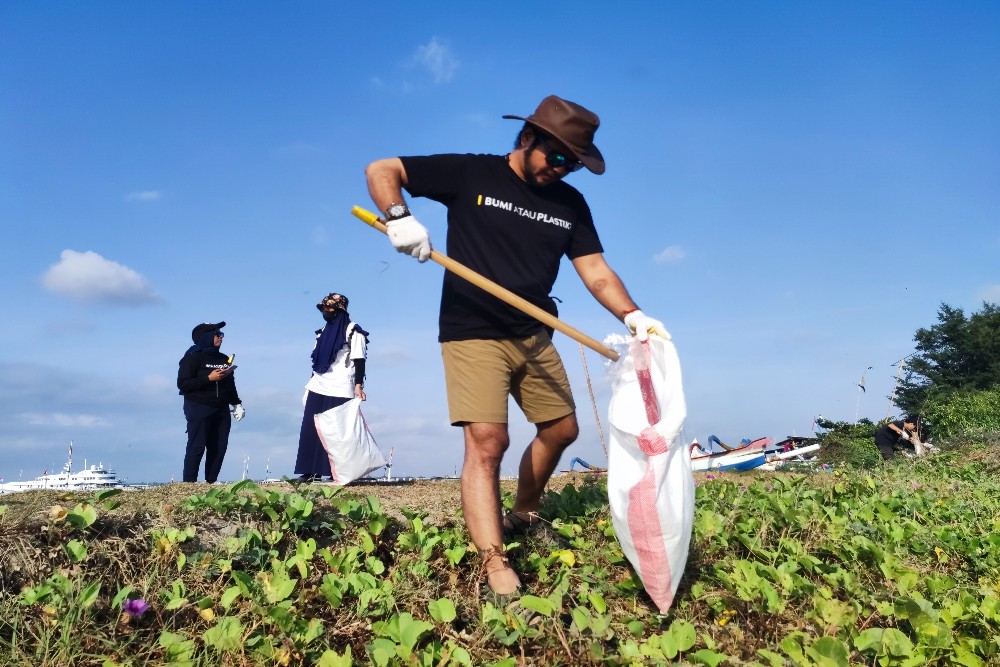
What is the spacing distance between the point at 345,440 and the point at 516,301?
155 inches

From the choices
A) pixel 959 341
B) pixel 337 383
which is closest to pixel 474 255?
pixel 337 383

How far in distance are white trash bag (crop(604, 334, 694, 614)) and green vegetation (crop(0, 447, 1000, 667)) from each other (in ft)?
0.71

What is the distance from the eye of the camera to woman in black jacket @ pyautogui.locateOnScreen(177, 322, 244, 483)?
7.18 m

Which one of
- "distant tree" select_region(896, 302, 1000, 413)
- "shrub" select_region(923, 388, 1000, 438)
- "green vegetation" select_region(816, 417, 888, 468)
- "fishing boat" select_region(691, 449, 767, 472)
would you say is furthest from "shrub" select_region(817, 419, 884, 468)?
"distant tree" select_region(896, 302, 1000, 413)

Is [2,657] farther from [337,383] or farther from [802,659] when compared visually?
[337,383]

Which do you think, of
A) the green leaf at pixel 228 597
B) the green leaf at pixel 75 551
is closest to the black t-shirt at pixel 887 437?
the green leaf at pixel 228 597

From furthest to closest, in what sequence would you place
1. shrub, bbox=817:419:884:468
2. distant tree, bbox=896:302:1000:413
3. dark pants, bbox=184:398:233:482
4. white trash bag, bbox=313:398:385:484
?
distant tree, bbox=896:302:1000:413 < shrub, bbox=817:419:884:468 < dark pants, bbox=184:398:233:482 < white trash bag, bbox=313:398:385:484

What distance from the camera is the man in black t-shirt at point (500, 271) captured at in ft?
10.1

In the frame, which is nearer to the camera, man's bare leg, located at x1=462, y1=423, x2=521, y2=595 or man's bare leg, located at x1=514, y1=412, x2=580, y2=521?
man's bare leg, located at x1=462, y1=423, x2=521, y2=595

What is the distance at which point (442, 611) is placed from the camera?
8.36 feet

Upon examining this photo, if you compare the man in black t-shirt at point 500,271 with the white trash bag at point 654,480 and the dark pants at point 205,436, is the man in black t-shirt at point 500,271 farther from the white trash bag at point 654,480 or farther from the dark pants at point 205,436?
the dark pants at point 205,436

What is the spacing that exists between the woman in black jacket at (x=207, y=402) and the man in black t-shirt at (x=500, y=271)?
182 inches

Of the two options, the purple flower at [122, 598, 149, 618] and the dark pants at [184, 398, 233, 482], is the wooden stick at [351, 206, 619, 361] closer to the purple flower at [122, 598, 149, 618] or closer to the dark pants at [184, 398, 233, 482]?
the purple flower at [122, 598, 149, 618]

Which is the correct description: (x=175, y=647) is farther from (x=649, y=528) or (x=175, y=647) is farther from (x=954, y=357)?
(x=954, y=357)
